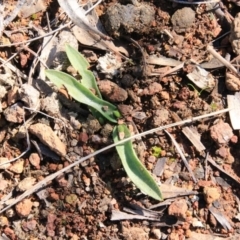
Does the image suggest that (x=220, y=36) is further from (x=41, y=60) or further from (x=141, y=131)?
(x=41, y=60)

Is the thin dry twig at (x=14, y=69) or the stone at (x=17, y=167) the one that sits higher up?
the thin dry twig at (x=14, y=69)

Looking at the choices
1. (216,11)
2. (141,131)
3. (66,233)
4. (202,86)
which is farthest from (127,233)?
(216,11)

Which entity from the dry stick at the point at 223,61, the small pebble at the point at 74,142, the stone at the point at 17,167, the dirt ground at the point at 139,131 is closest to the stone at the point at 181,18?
the dirt ground at the point at 139,131

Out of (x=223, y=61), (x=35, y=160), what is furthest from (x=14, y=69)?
(x=223, y=61)

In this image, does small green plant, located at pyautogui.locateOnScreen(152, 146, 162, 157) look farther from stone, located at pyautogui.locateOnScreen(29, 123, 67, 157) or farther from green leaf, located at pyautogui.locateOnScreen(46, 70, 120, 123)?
stone, located at pyautogui.locateOnScreen(29, 123, 67, 157)

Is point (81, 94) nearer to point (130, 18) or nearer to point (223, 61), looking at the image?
point (130, 18)

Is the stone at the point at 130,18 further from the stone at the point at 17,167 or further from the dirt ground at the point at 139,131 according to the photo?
the stone at the point at 17,167
